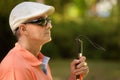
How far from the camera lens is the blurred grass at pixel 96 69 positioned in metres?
14.0

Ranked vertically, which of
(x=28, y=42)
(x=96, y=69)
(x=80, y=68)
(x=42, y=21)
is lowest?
(x=96, y=69)

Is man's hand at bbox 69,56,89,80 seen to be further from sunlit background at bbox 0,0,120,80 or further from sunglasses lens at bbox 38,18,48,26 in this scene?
sunlit background at bbox 0,0,120,80

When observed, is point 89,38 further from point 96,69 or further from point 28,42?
point 28,42

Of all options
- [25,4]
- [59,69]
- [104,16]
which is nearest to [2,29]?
[59,69]

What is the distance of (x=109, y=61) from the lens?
17.6m

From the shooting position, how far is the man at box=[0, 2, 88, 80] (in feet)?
12.6

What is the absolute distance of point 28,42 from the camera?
405 centimetres

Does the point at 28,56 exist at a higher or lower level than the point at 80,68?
higher

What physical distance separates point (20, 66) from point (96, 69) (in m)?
11.6

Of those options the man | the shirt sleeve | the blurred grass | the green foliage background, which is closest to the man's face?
the man

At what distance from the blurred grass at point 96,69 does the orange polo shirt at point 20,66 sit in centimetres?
861

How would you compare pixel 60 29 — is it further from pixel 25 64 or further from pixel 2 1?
pixel 25 64

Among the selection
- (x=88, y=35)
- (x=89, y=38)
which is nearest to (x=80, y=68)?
(x=89, y=38)

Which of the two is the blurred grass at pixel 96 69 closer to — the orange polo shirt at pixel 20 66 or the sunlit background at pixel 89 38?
Result: the sunlit background at pixel 89 38
